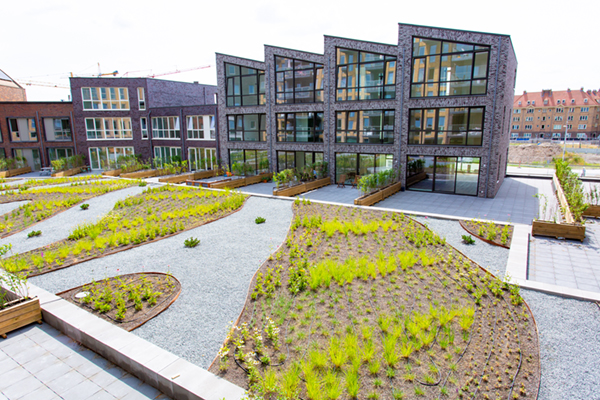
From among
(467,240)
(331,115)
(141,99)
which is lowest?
(467,240)

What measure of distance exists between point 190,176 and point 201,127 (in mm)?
5091

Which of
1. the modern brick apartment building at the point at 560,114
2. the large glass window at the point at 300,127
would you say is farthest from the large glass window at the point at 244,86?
the modern brick apartment building at the point at 560,114

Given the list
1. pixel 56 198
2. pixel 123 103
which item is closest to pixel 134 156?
pixel 123 103

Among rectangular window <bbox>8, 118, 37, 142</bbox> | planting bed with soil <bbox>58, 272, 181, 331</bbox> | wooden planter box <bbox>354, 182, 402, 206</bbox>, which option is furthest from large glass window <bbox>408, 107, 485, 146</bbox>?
rectangular window <bbox>8, 118, 37, 142</bbox>

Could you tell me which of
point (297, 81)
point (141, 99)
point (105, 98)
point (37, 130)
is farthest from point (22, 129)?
point (297, 81)

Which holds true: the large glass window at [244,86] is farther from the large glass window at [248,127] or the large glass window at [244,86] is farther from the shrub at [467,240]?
the shrub at [467,240]

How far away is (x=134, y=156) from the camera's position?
27.3m

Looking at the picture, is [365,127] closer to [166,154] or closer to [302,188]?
[302,188]

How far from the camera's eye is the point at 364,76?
60.5 ft

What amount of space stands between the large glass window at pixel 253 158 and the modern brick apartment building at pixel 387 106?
0.32ft

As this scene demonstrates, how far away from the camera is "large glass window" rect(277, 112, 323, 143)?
20516 millimetres

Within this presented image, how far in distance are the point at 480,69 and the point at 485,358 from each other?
558 inches

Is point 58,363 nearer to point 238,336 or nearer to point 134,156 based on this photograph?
point 238,336

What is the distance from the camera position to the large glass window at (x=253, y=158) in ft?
75.0
